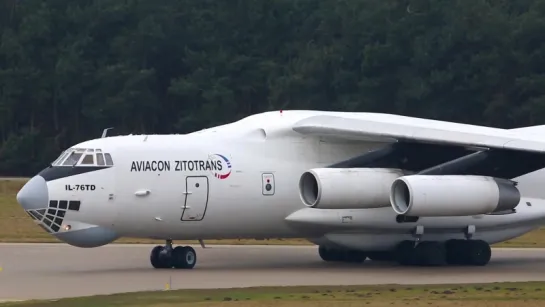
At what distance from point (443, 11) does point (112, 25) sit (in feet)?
53.6

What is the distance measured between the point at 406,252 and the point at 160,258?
4.50 metres

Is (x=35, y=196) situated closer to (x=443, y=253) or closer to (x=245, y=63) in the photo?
(x=443, y=253)

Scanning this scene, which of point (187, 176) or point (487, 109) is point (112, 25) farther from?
point (187, 176)

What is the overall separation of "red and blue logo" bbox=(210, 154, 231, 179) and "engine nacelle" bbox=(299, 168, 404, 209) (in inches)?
51.0

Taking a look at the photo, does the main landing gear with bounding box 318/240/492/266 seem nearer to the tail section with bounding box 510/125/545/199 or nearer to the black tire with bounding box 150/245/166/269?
the tail section with bounding box 510/125/545/199

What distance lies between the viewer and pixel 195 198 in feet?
70.3

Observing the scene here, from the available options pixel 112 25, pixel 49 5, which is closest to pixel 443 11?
pixel 112 25

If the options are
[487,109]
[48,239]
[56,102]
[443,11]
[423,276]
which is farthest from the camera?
[56,102]

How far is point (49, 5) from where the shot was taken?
5991 cm

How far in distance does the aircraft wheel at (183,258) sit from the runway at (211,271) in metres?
0.18

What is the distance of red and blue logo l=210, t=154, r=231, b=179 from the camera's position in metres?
21.7

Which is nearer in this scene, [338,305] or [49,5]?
[338,305]

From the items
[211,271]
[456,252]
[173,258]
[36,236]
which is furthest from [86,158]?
[36,236]

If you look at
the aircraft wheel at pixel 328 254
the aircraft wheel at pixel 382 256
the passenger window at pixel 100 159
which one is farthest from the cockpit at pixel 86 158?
the aircraft wheel at pixel 382 256
